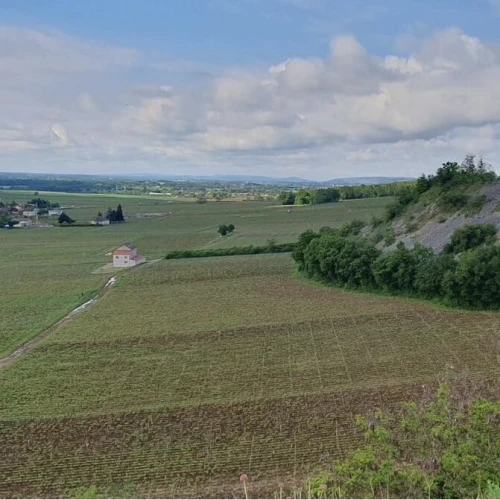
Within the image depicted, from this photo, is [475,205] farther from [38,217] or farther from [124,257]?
[38,217]

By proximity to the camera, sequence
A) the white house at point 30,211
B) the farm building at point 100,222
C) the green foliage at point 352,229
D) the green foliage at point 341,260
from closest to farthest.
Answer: the green foliage at point 341,260
the green foliage at point 352,229
the farm building at point 100,222
the white house at point 30,211

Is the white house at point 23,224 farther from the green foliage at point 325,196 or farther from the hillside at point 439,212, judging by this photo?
the hillside at point 439,212

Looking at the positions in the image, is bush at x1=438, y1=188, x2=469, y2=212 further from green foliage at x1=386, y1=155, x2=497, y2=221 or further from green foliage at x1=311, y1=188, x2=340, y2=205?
green foliage at x1=311, y1=188, x2=340, y2=205

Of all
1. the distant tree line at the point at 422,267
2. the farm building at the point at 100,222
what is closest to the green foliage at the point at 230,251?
the distant tree line at the point at 422,267

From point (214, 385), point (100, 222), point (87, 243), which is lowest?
point (214, 385)

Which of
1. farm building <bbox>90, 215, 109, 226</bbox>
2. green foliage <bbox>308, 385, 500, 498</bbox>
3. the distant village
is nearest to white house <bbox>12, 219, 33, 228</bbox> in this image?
the distant village

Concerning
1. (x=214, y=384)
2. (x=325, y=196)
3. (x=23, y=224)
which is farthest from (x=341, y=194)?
(x=214, y=384)
